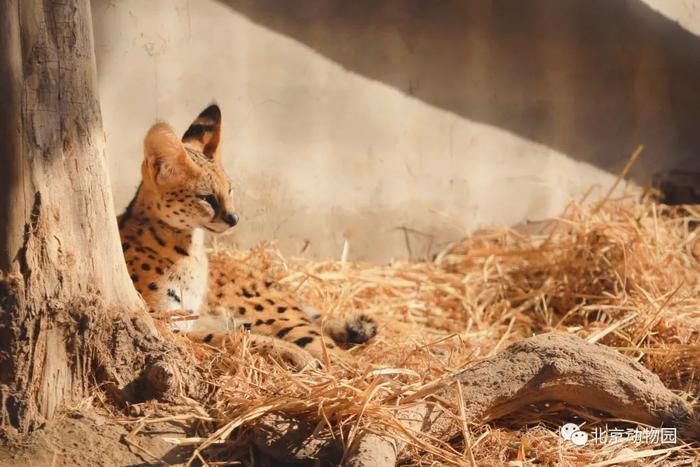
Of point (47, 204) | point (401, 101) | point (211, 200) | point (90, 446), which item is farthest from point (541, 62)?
point (90, 446)

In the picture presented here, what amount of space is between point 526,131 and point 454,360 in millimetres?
2699

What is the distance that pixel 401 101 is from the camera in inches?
256

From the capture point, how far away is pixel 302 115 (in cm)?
620

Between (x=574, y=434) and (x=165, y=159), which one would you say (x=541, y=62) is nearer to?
(x=165, y=159)

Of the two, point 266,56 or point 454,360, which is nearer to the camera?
point 454,360

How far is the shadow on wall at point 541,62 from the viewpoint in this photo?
6316 millimetres

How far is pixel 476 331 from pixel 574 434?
70.8 inches

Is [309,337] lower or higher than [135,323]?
lower

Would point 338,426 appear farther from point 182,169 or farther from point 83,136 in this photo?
point 182,169

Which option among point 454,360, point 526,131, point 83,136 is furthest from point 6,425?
point 526,131

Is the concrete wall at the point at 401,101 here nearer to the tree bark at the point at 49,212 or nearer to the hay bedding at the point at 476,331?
the hay bedding at the point at 476,331

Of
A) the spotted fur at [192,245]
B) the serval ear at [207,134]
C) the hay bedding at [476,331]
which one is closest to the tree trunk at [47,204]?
the hay bedding at [476,331]

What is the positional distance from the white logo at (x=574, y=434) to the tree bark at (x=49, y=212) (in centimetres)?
181

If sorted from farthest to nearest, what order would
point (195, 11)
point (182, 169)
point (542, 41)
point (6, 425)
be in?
point (542, 41) < point (195, 11) < point (182, 169) < point (6, 425)
